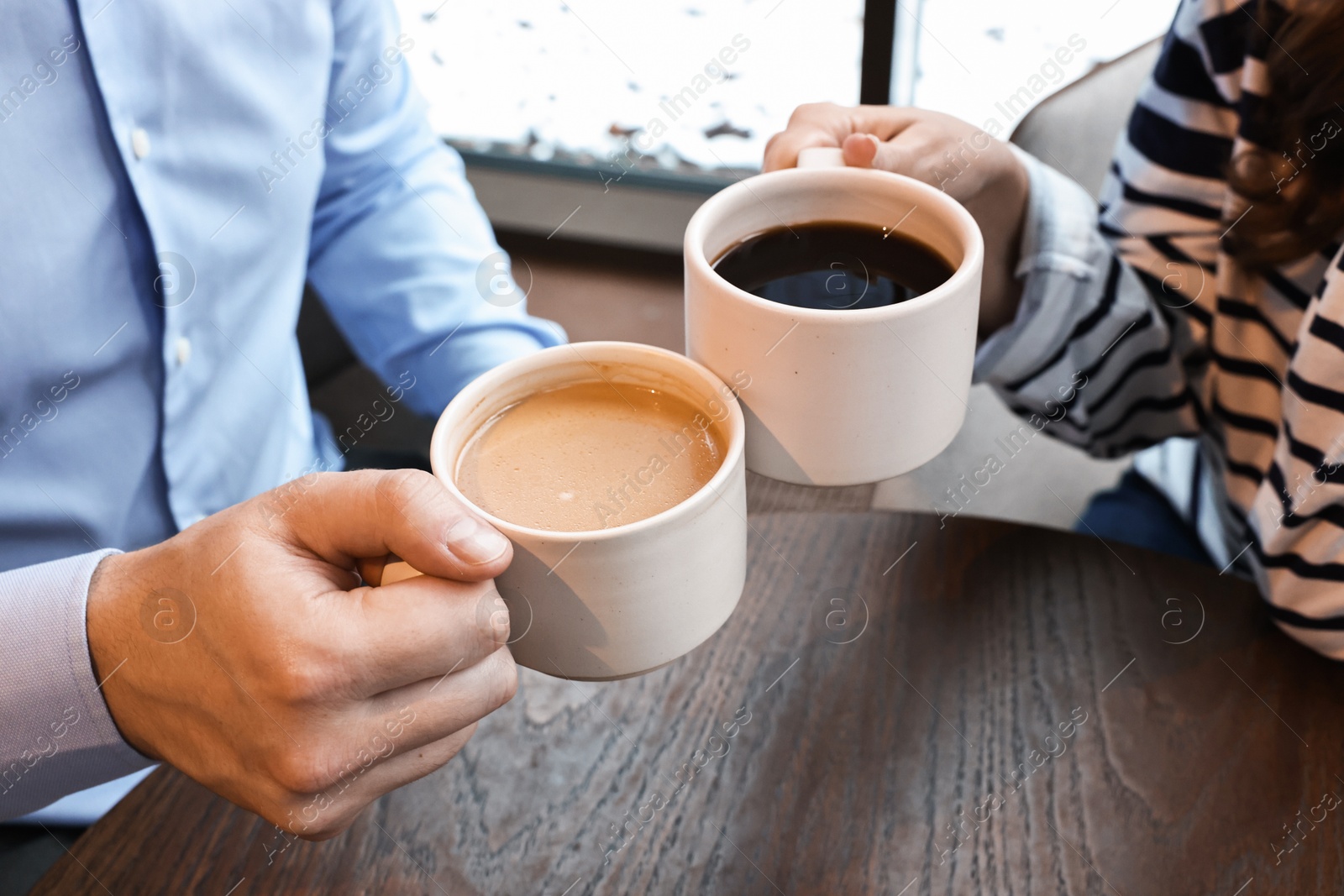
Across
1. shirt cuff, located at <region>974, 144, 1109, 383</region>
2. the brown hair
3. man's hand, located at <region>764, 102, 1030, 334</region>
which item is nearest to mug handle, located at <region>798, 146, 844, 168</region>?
man's hand, located at <region>764, 102, 1030, 334</region>

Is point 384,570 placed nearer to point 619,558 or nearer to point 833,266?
point 619,558

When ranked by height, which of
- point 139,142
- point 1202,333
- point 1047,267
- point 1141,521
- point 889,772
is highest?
point 139,142

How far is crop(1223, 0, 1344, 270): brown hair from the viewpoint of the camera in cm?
86

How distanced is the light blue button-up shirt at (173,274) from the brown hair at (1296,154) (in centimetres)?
73

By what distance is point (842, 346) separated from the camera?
56cm

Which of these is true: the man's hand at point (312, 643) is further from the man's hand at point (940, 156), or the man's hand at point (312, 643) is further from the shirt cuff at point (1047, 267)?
the shirt cuff at point (1047, 267)

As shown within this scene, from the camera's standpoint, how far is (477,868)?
704 mm

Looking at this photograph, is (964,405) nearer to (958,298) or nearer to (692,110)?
(958,298)

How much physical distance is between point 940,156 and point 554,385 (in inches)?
15.2

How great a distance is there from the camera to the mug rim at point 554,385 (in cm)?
51

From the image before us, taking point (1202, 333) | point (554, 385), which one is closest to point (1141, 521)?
point (1202, 333)

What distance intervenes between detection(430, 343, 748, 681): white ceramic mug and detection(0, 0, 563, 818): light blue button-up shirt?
292 mm

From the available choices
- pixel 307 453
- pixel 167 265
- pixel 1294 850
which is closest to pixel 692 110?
pixel 307 453

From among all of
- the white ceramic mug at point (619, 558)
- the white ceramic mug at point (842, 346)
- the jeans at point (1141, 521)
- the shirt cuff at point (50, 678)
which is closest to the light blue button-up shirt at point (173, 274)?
the shirt cuff at point (50, 678)
